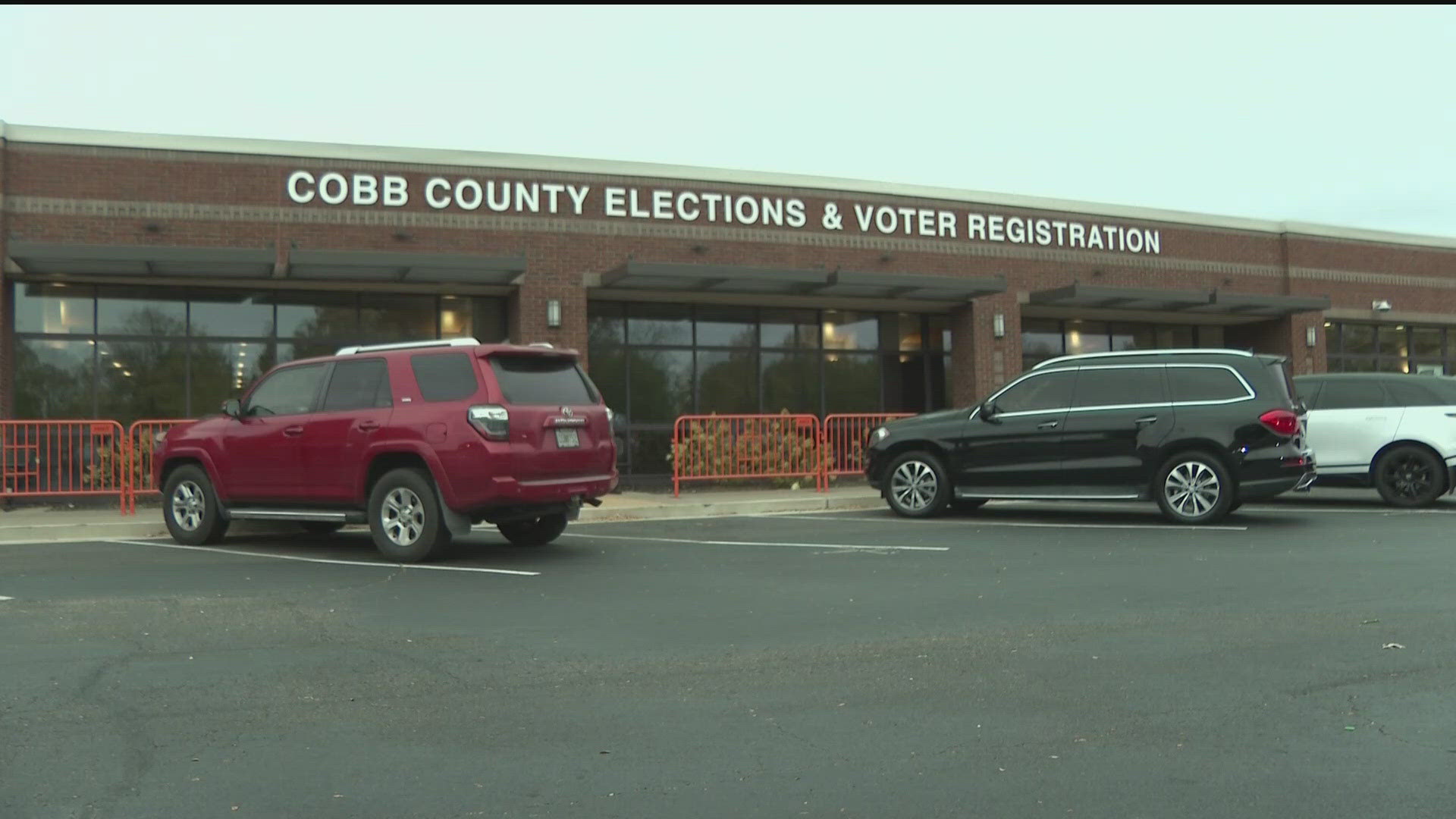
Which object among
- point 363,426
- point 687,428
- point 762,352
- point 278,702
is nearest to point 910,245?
point 762,352

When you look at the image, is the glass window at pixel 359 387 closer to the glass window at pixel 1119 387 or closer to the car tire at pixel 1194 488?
the glass window at pixel 1119 387

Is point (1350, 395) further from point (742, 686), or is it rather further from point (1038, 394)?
point (742, 686)

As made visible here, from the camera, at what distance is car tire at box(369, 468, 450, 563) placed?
10.3m

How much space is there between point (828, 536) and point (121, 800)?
8.62 m

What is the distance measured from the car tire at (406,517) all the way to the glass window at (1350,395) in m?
10.9

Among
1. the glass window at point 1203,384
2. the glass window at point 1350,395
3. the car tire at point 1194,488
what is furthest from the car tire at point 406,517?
the glass window at point 1350,395

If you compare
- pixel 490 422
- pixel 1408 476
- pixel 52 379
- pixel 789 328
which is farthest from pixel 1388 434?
pixel 52 379

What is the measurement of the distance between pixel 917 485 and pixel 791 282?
18.7 feet

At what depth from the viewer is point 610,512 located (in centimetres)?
1470

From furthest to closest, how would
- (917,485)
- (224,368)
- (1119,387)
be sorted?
(224,368) → (917,485) → (1119,387)

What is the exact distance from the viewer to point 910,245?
2141cm

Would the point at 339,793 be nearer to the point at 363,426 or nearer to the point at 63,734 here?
the point at 63,734

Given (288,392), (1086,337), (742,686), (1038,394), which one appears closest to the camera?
(742,686)

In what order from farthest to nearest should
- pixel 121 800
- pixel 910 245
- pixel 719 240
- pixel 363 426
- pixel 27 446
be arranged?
pixel 910 245 → pixel 719 240 → pixel 27 446 → pixel 363 426 → pixel 121 800
